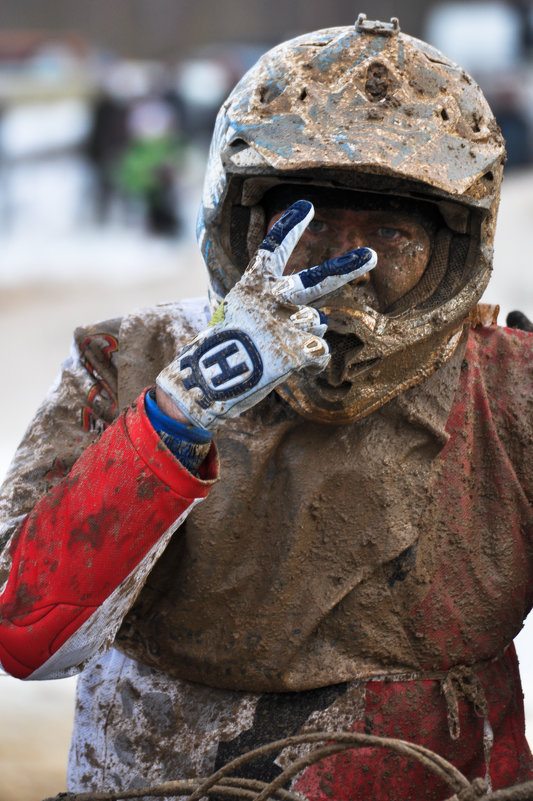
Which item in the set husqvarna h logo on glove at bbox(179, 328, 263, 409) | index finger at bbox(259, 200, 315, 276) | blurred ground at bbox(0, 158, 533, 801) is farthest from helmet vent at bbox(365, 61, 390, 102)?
blurred ground at bbox(0, 158, 533, 801)

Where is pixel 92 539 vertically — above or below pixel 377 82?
below

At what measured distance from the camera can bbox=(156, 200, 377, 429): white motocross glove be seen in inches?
88.9

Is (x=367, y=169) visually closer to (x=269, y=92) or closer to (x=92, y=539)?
(x=269, y=92)

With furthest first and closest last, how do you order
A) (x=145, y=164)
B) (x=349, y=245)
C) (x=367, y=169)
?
(x=145, y=164)
(x=349, y=245)
(x=367, y=169)

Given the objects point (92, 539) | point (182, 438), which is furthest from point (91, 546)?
point (182, 438)

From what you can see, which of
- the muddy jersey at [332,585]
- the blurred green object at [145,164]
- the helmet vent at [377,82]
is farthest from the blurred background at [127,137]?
the helmet vent at [377,82]

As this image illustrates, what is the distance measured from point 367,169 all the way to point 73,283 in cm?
1250

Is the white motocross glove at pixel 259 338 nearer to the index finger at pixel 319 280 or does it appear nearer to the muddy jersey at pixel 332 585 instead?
the index finger at pixel 319 280

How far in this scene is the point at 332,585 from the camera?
270 cm

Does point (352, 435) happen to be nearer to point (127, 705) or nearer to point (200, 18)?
point (127, 705)

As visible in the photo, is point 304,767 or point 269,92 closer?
point 304,767

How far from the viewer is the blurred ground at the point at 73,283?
33.6ft

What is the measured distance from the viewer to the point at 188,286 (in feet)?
45.3

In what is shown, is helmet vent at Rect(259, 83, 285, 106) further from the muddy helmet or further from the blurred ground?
the blurred ground
